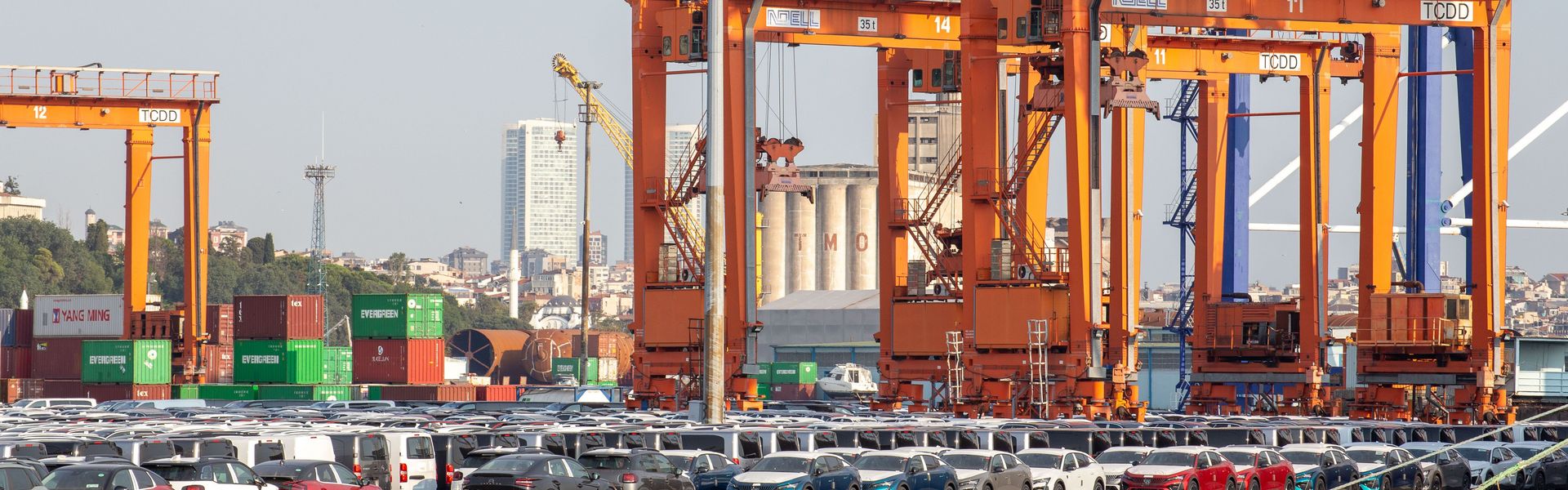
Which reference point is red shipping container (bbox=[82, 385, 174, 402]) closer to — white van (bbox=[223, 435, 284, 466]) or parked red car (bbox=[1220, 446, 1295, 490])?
white van (bbox=[223, 435, 284, 466])

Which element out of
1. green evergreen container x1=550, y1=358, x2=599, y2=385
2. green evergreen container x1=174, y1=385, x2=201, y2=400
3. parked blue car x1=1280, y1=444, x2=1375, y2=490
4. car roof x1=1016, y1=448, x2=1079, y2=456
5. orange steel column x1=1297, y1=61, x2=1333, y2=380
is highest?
orange steel column x1=1297, y1=61, x2=1333, y2=380

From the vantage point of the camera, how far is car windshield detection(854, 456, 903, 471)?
1021 inches

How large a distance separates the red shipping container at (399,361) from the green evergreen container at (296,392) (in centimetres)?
381

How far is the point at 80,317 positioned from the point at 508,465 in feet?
206

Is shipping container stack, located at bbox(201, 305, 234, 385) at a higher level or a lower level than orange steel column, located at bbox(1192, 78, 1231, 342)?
lower

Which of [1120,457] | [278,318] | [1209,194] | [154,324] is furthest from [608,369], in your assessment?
[1120,457]

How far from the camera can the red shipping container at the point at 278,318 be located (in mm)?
74062

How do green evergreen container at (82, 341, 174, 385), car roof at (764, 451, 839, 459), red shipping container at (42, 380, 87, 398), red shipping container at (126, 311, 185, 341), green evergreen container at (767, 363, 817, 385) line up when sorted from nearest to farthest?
1. car roof at (764, 451, 839, 459)
2. green evergreen container at (82, 341, 174, 385)
3. red shipping container at (126, 311, 185, 341)
4. red shipping container at (42, 380, 87, 398)
5. green evergreen container at (767, 363, 817, 385)

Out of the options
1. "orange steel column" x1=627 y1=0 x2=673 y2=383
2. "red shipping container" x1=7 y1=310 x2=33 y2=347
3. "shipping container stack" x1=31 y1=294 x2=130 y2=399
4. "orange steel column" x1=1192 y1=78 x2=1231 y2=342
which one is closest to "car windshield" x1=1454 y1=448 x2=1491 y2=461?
"orange steel column" x1=627 y1=0 x2=673 y2=383

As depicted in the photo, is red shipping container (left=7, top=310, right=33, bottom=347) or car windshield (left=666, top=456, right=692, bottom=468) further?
red shipping container (left=7, top=310, right=33, bottom=347)

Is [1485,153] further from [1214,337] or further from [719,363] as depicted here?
[719,363]

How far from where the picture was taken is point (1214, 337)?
185ft

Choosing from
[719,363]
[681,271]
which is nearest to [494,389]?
[681,271]

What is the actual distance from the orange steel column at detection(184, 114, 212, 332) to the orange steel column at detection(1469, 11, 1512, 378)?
42.8 metres
